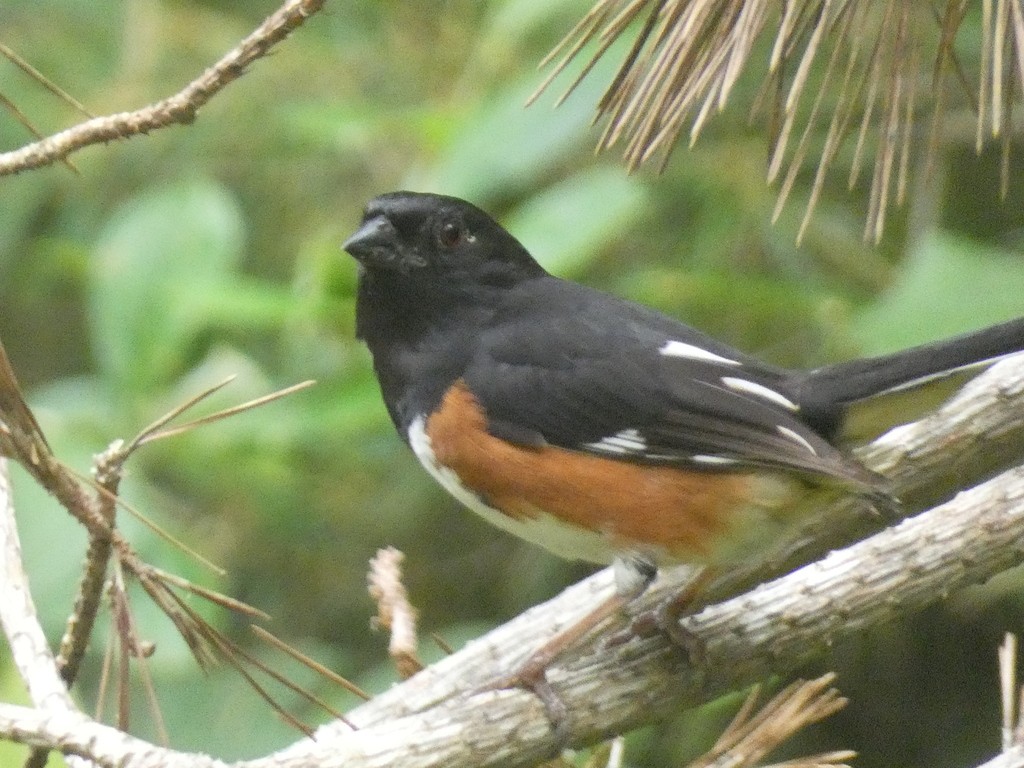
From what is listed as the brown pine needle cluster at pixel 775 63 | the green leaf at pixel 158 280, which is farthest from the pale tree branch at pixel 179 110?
the green leaf at pixel 158 280

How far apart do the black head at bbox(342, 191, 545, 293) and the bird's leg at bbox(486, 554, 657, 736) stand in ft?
1.51

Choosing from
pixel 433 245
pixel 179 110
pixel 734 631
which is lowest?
pixel 734 631

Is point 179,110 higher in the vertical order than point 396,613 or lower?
higher

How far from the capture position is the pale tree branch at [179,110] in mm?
1116

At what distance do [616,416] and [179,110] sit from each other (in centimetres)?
81

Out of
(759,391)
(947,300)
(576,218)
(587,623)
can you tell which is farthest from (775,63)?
(576,218)

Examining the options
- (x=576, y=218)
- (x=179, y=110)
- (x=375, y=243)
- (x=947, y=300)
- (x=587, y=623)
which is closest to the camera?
(x=179, y=110)

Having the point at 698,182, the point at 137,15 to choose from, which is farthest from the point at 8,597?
the point at 137,15

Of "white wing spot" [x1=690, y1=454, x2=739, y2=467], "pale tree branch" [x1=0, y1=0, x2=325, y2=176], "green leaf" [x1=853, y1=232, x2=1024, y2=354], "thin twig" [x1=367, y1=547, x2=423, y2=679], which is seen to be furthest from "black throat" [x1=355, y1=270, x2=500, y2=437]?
"pale tree branch" [x1=0, y1=0, x2=325, y2=176]

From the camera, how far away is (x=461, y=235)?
198cm

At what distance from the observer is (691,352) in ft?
6.08

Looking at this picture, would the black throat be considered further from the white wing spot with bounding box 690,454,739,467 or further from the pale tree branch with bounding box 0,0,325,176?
the pale tree branch with bounding box 0,0,325,176

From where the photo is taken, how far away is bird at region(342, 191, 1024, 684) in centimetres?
174

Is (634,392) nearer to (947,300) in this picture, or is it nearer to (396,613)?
(396,613)
